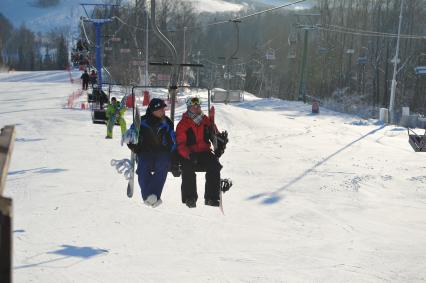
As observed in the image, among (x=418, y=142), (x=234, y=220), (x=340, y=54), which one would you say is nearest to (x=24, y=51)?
(x=340, y=54)

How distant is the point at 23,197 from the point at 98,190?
1742 millimetres

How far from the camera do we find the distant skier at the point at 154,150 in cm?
639

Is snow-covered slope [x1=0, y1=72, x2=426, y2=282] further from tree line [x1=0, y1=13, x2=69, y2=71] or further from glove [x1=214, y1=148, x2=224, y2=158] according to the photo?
tree line [x1=0, y1=13, x2=69, y2=71]

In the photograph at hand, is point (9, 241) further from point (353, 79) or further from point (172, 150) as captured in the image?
point (353, 79)

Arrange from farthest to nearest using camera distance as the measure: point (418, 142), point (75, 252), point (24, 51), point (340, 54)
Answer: point (24, 51), point (340, 54), point (418, 142), point (75, 252)

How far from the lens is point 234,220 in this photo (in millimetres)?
10078

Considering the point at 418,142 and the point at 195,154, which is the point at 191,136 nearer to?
the point at 195,154

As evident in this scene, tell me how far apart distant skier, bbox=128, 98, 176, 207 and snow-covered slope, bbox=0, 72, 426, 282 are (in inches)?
65.5

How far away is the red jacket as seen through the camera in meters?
6.53

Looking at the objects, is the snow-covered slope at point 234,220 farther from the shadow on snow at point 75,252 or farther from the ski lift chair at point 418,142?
the ski lift chair at point 418,142

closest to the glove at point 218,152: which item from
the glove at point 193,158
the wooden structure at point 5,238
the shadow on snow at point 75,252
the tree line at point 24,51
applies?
the glove at point 193,158

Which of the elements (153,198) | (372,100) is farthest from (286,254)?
(372,100)

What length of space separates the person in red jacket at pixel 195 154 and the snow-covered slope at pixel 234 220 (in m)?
1.54

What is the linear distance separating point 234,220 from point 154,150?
4162 mm
